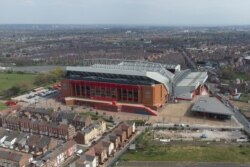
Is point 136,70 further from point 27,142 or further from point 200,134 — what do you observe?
point 27,142

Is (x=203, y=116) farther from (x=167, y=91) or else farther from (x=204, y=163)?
(x=204, y=163)

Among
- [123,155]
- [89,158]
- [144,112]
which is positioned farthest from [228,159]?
[144,112]

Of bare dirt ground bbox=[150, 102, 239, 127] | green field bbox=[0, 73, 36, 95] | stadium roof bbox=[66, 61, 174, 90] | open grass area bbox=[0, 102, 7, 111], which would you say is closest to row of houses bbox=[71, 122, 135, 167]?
bare dirt ground bbox=[150, 102, 239, 127]

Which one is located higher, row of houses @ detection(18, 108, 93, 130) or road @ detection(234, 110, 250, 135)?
row of houses @ detection(18, 108, 93, 130)

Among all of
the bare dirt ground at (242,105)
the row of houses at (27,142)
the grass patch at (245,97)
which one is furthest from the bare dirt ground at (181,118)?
the row of houses at (27,142)

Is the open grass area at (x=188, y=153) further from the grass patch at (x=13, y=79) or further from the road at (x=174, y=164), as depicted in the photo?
the grass patch at (x=13, y=79)

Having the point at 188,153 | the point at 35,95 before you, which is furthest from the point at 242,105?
the point at 35,95

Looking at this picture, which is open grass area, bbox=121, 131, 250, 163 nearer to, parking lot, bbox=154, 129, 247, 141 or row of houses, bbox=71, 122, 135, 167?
row of houses, bbox=71, 122, 135, 167
